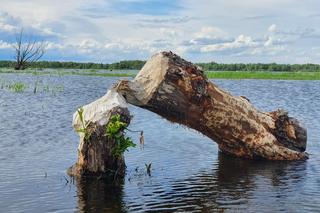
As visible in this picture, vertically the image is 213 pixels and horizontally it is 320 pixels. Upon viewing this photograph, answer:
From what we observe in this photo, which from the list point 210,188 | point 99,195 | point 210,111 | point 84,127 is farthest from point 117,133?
point 210,111

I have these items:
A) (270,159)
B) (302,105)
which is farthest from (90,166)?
(302,105)

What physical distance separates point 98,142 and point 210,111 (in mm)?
3698

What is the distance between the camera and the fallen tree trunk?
48.4ft

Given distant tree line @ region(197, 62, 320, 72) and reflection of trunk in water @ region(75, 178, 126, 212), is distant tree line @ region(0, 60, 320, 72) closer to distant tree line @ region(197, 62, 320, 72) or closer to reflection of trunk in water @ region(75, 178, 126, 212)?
distant tree line @ region(197, 62, 320, 72)

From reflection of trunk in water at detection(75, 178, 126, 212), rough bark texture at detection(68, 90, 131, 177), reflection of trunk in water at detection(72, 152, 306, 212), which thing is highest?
rough bark texture at detection(68, 90, 131, 177)

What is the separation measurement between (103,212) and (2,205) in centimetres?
222

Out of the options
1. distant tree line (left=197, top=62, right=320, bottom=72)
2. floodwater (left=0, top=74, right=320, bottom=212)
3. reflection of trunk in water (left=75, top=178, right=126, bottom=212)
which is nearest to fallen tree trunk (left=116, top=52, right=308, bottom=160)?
floodwater (left=0, top=74, right=320, bottom=212)

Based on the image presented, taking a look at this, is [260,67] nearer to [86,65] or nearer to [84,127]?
[86,65]

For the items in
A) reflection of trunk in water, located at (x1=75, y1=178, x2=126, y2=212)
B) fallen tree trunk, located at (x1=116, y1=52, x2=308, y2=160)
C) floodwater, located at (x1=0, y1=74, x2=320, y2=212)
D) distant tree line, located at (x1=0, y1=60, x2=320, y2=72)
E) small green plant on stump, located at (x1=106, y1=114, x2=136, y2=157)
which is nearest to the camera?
reflection of trunk in water, located at (x1=75, y1=178, x2=126, y2=212)

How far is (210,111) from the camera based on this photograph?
15562 mm

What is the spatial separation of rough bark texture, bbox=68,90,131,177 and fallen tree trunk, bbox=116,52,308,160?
3.59 feet

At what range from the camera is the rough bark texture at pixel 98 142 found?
44.4 feet

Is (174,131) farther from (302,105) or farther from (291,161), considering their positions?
(302,105)

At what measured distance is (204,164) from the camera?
1631cm
